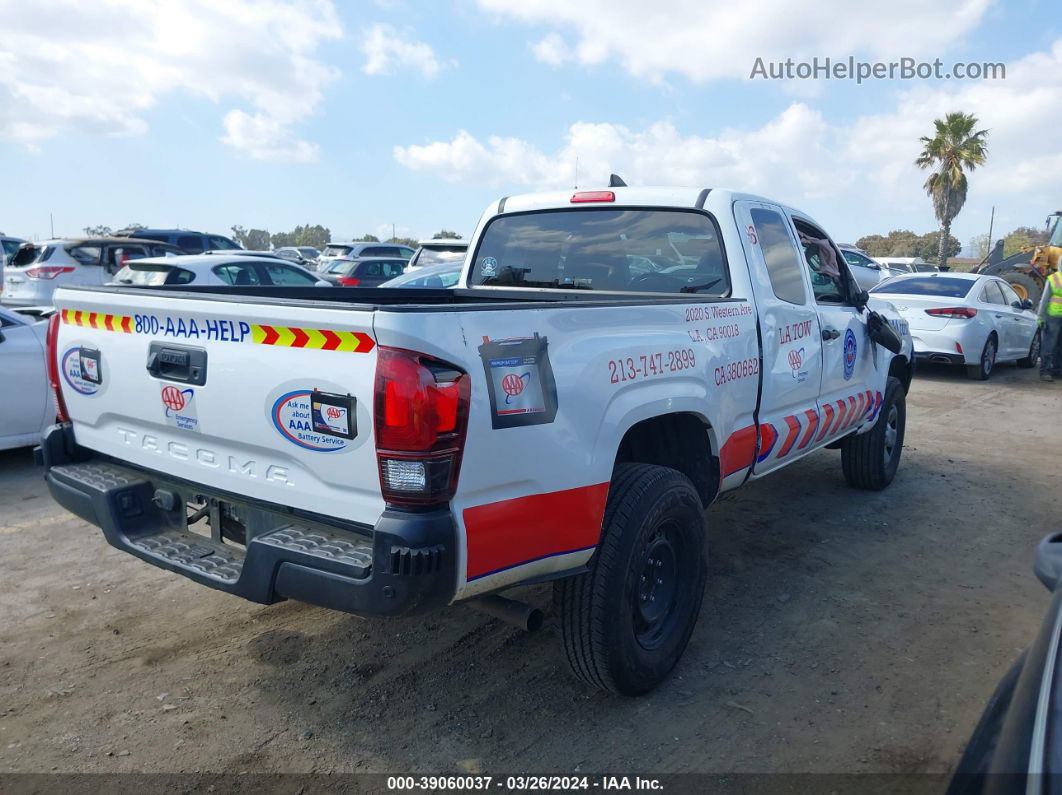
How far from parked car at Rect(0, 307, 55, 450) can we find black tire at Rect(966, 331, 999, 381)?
37.9 feet

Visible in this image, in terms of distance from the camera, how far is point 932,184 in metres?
39.4

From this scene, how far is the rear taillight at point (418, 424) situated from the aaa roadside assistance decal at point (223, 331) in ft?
0.45

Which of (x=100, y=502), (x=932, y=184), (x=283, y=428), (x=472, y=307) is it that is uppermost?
(x=932, y=184)

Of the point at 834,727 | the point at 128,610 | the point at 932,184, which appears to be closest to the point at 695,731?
the point at 834,727

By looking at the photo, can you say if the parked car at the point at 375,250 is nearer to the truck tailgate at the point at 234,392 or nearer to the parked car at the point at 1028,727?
the truck tailgate at the point at 234,392

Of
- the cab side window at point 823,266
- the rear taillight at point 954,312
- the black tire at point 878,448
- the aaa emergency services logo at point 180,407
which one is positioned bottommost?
the black tire at point 878,448

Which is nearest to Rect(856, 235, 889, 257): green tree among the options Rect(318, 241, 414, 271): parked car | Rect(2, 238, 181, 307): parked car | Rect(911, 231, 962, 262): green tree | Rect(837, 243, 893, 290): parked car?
Rect(911, 231, 962, 262): green tree

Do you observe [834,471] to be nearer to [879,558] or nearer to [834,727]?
[879,558]

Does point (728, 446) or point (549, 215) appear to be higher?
point (549, 215)

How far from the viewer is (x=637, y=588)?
3205mm

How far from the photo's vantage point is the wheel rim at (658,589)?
131 inches

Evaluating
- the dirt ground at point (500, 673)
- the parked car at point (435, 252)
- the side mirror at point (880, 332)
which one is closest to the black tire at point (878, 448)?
the side mirror at point (880, 332)

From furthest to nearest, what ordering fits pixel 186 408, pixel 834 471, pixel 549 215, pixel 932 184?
pixel 932 184, pixel 834 471, pixel 549 215, pixel 186 408

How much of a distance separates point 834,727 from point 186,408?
2.71 meters
